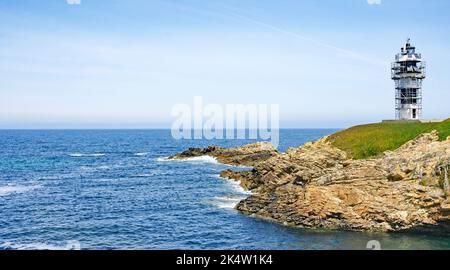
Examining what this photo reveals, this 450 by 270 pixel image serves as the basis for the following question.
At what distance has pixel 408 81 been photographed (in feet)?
252

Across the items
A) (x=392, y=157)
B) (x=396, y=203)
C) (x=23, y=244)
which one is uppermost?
(x=392, y=157)

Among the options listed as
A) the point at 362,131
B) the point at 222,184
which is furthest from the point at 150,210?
the point at 362,131

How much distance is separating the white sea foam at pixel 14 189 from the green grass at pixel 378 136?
49.4 meters

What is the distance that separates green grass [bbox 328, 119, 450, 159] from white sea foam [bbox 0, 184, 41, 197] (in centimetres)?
4939

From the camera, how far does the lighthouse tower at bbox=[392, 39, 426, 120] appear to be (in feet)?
250

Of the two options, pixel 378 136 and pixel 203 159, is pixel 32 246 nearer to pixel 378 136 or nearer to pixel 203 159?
pixel 378 136

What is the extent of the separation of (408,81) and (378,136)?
1956cm

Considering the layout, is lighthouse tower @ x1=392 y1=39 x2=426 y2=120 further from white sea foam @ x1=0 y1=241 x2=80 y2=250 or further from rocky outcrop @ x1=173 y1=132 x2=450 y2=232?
white sea foam @ x1=0 y1=241 x2=80 y2=250

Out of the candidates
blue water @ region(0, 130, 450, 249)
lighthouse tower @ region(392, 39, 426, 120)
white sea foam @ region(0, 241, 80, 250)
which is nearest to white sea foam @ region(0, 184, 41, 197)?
blue water @ region(0, 130, 450, 249)

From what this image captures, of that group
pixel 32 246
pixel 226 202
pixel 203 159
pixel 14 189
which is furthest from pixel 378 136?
pixel 14 189

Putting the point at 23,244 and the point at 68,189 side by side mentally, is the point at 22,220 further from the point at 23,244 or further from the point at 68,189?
the point at 68,189
